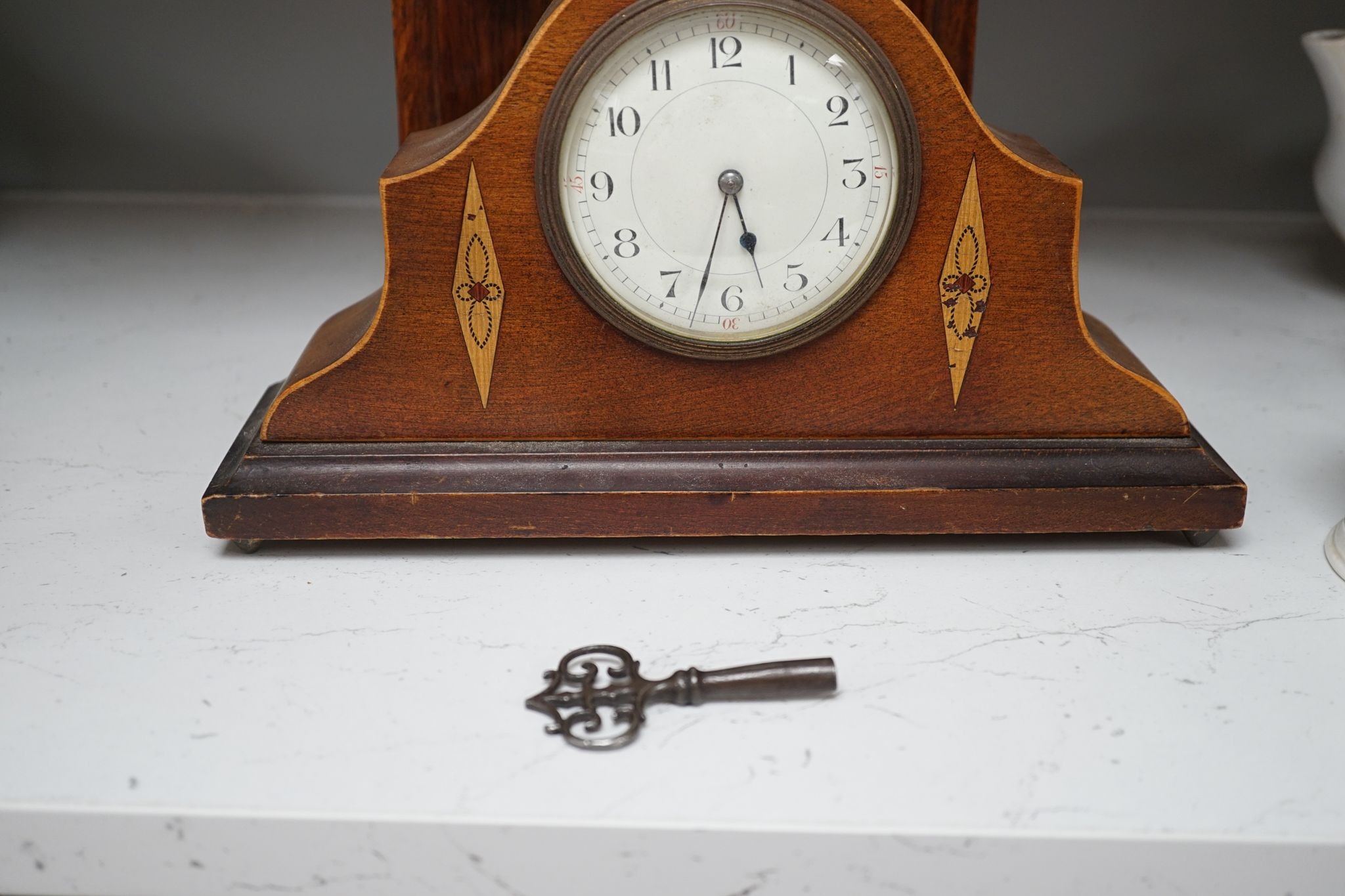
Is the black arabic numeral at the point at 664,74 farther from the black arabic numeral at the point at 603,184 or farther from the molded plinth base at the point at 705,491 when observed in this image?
the molded plinth base at the point at 705,491

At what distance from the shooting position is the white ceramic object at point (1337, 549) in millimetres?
1423

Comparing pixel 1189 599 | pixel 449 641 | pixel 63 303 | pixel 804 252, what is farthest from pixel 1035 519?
pixel 63 303

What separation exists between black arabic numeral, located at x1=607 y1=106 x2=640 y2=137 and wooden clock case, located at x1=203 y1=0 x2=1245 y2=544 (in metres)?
0.13

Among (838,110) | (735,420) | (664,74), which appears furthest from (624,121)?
(735,420)

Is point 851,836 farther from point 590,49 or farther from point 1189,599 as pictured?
point 590,49

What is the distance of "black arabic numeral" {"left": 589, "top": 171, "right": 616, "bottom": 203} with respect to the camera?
1338 mm

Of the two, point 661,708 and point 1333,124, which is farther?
point 1333,124

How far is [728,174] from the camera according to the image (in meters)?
1.34

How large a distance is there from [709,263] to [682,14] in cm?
23

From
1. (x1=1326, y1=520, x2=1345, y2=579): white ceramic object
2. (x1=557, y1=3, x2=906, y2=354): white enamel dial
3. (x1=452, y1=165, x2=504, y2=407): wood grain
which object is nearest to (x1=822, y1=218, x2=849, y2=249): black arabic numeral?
(x1=557, y1=3, x2=906, y2=354): white enamel dial

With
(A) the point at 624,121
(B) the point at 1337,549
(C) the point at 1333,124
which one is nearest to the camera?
(A) the point at 624,121

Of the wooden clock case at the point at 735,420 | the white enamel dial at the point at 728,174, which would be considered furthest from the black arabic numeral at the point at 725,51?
the wooden clock case at the point at 735,420

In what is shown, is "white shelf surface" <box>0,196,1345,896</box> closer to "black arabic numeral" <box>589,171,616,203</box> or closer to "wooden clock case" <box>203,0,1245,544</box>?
"wooden clock case" <box>203,0,1245,544</box>

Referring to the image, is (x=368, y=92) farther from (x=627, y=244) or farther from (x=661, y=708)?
(x=661, y=708)
